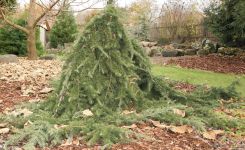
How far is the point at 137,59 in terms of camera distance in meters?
5.91

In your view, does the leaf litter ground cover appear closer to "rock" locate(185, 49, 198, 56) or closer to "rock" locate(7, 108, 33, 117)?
"rock" locate(7, 108, 33, 117)

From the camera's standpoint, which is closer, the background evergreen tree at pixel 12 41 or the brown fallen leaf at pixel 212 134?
the brown fallen leaf at pixel 212 134

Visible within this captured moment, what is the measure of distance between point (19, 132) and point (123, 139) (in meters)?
1.00

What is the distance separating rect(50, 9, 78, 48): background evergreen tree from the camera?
2303cm

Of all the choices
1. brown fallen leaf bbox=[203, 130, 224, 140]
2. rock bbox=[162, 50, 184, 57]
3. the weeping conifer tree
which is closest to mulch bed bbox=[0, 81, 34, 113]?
the weeping conifer tree

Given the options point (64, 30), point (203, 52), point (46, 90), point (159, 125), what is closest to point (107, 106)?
point (159, 125)

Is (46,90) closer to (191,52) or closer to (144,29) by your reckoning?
(191,52)

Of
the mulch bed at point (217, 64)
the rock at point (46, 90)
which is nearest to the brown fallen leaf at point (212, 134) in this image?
the rock at point (46, 90)

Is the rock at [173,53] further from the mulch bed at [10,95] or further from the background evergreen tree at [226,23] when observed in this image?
the mulch bed at [10,95]

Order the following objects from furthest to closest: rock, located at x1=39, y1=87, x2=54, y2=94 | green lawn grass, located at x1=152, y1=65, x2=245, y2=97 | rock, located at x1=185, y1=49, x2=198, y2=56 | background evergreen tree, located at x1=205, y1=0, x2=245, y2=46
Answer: rock, located at x1=185, y1=49, x2=198, y2=56 → background evergreen tree, located at x1=205, y1=0, x2=245, y2=46 → green lawn grass, located at x1=152, y1=65, x2=245, y2=97 → rock, located at x1=39, y1=87, x2=54, y2=94

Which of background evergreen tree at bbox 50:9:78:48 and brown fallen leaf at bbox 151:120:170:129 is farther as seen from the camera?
background evergreen tree at bbox 50:9:78:48

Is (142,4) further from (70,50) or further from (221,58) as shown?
(70,50)

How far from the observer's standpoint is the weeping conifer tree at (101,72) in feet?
16.6

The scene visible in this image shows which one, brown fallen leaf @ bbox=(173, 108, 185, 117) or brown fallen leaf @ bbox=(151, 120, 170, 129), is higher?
brown fallen leaf @ bbox=(173, 108, 185, 117)
